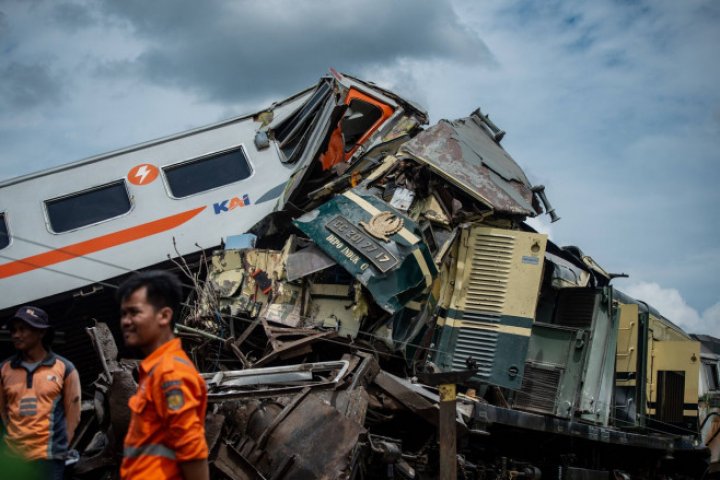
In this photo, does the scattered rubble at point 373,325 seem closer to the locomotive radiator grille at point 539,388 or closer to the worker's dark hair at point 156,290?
the locomotive radiator grille at point 539,388

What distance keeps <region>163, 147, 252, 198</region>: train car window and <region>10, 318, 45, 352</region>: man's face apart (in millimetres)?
6034

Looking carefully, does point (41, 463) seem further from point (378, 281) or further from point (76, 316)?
point (76, 316)

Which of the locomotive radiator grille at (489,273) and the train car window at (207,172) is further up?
the train car window at (207,172)

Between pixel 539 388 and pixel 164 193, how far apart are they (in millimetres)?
5591

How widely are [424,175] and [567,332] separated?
2876 millimetres

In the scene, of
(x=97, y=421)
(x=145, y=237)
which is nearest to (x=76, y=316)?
(x=145, y=237)

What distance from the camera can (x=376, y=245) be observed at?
860 cm

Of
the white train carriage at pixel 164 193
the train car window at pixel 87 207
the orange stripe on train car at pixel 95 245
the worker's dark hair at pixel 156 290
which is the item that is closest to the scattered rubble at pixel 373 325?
the white train carriage at pixel 164 193

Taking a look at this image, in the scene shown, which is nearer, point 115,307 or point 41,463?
point 41,463

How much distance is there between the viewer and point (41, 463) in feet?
14.6

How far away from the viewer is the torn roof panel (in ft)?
32.0

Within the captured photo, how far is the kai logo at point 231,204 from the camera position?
34.9 feet

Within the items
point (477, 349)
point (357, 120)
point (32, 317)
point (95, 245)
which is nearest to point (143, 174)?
point (95, 245)

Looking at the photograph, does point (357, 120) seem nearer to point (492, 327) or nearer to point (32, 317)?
point (492, 327)
